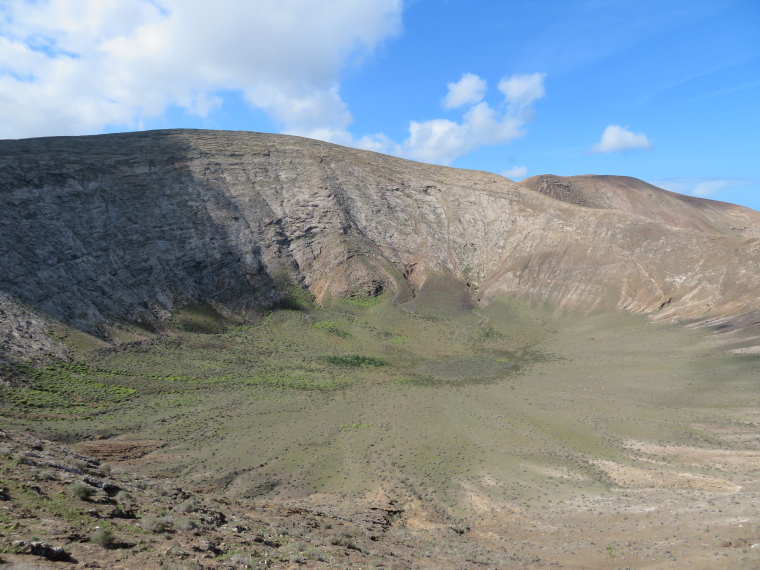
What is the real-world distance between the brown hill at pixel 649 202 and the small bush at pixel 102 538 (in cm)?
10563

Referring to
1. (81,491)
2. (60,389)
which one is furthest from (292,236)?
(81,491)

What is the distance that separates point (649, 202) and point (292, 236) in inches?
3482

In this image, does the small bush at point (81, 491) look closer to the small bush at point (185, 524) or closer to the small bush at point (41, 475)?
the small bush at point (41, 475)

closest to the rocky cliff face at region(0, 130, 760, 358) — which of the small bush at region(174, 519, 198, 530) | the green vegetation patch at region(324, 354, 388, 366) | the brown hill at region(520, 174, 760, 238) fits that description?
the green vegetation patch at region(324, 354, 388, 366)

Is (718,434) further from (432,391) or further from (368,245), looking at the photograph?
(368,245)

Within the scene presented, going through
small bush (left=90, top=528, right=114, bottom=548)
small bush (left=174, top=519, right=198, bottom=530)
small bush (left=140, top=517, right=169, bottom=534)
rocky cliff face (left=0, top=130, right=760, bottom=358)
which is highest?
rocky cliff face (left=0, top=130, right=760, bottom=358)

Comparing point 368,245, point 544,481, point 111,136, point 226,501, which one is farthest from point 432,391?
point 111,136

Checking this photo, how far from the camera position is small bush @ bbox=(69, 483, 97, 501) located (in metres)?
10.9

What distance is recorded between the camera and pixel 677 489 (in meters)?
19.9

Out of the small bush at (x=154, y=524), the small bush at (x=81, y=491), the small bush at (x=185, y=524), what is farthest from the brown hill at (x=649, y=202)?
the small bush at (x=81, y=491)

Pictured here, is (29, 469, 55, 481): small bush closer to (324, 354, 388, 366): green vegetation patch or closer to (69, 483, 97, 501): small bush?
(69, 483, 97, 501): small bush

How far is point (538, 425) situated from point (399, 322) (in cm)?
2670

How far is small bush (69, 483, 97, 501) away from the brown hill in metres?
104

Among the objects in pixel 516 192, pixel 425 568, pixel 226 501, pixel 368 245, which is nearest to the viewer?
pixel 425 568
